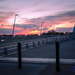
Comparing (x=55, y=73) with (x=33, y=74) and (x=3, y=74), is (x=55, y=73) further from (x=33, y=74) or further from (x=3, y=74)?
(x=3, y=74)

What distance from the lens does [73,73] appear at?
560 centimetres

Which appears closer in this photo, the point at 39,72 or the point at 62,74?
the point at 62,74

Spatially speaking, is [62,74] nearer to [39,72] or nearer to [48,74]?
[48,74]

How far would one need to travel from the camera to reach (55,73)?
5.73 meters

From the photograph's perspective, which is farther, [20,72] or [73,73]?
[20,72]

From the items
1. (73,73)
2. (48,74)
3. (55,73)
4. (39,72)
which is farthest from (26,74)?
(73,73)

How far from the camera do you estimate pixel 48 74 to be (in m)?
5.64

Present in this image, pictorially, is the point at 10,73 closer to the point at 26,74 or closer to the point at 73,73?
the point at 26,74

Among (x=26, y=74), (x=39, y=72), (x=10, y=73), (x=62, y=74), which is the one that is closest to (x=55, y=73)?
(x=62, y=74)

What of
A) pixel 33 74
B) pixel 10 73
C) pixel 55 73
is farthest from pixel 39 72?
pixel 10 73

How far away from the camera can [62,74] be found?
5547mm

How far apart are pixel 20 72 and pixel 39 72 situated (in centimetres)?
98

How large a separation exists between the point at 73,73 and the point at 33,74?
1.94 metres

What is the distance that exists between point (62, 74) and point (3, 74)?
2.90 m
